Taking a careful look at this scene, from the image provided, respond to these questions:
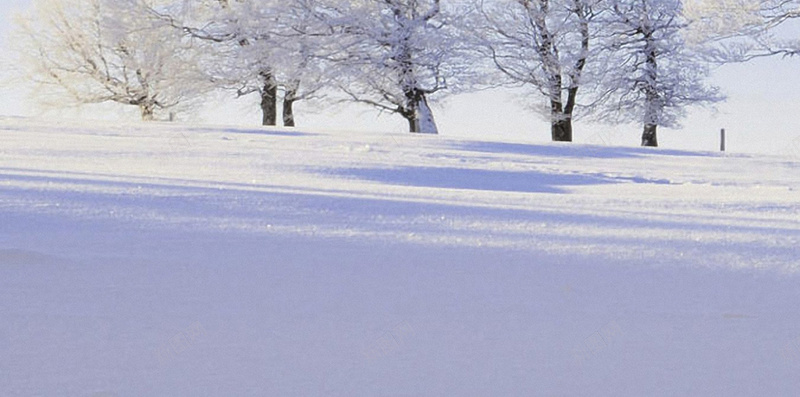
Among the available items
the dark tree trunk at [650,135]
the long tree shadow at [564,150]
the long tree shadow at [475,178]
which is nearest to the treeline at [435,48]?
the dark tree trunk at [650,135]

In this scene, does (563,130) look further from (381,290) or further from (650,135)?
(381,290)

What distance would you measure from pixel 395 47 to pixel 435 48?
73cm

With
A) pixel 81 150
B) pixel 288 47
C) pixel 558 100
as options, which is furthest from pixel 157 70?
pixel 81 150

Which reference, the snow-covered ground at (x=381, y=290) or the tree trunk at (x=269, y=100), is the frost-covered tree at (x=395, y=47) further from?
the snow-covered ground at (x=381, y=290)

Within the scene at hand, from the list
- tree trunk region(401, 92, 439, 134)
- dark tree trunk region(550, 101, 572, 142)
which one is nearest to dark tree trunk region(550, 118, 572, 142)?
dark tree trunk region(550, 101, 572, 142)

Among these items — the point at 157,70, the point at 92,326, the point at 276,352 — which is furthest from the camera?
the point at 157,70

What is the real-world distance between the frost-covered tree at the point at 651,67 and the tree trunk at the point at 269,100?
651cm

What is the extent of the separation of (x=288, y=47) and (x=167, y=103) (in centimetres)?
552

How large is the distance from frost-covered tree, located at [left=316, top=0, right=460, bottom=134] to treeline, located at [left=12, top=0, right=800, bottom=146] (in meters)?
0.03

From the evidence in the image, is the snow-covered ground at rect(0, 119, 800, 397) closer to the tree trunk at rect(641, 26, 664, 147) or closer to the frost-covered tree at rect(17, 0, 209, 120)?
the tree trunk at rect(641, 26, 664, 147)

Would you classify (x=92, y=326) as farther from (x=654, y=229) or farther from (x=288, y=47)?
(x=288, y=47)

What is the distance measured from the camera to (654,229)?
3.93 meters

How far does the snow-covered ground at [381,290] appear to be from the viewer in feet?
6.92

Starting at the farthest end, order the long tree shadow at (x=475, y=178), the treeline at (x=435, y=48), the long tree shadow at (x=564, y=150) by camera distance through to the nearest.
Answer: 1. the treeline at (x=435, y=48)
2. the long tree shadow at (x=564, y=150)
3. the long tree shadow at (x=475, y=178)
